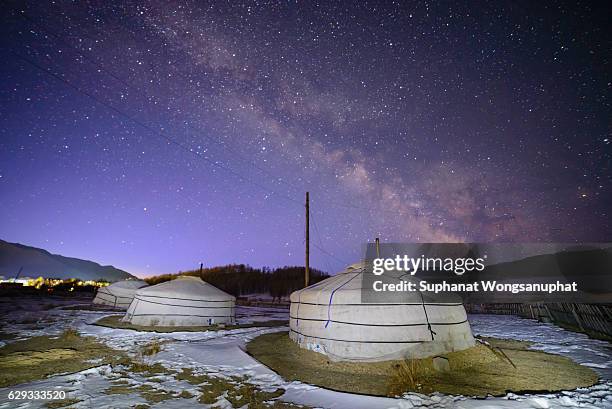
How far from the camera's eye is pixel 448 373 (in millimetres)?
5469

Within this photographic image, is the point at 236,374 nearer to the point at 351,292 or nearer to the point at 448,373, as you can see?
the point at 351,292

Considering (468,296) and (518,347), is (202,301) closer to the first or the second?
(518,347)

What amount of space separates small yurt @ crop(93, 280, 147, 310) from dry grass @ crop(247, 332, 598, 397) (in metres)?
15.4

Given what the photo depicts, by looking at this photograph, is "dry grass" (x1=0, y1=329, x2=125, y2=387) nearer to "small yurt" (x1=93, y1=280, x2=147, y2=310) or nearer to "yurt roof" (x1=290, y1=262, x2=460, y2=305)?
"yurt roof" (x1=290, y1=262, x2=460, y2=305)

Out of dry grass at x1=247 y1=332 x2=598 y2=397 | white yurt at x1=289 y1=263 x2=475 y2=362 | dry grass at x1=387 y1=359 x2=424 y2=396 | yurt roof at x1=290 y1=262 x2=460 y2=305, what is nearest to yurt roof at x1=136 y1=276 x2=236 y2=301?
yurt roof at x1=290 y1=262 x2=460 y2=305

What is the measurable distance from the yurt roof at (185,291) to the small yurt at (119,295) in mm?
8324

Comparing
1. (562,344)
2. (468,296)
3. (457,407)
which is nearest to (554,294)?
(468,296)

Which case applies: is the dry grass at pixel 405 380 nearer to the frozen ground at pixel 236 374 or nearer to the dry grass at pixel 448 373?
the dry grass at pixel 448 373

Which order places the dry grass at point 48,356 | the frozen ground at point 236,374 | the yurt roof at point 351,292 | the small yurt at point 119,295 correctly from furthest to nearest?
the small yurt at point 119,295
the yurt roof at point 351,292
the dry grass at point 48,356
the frozen ground at point 236,374

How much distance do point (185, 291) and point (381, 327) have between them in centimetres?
874

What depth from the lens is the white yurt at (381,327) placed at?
614cm

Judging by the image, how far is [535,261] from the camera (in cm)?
4316

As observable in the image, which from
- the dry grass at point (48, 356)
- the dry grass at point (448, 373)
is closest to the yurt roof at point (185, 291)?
the dry grass at point (48, 356)

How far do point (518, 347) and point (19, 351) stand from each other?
40.2 ft
